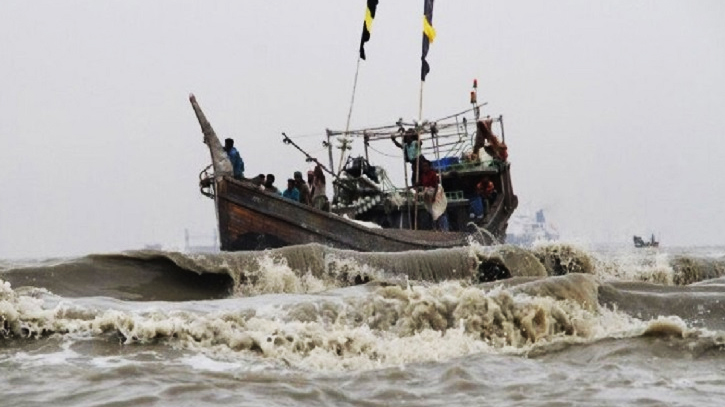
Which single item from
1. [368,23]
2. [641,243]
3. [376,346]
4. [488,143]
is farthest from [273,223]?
[641,243]

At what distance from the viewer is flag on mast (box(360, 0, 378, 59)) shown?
2139 centimetres

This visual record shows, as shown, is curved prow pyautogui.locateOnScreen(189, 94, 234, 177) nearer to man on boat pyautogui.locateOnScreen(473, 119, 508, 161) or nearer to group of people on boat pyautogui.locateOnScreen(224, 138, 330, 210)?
group of people on boat pyautogui.locateOnScreen(224, 138, 330, 210)

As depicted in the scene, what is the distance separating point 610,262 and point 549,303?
766 cm

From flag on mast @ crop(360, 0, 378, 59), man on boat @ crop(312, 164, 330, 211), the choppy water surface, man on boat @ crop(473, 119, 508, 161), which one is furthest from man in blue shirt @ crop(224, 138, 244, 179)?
the choppy water surface

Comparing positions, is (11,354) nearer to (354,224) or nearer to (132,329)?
(132,329)

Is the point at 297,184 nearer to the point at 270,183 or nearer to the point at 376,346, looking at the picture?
the point at 270,183

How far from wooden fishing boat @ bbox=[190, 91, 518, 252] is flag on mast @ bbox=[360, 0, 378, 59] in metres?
2.01

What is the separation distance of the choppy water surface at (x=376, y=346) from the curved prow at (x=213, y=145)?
282 inches

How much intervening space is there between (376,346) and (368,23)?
15.1m

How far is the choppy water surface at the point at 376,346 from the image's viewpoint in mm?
5805

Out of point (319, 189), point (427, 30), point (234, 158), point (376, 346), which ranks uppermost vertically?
point (427, 30)

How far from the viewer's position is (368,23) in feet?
70.9

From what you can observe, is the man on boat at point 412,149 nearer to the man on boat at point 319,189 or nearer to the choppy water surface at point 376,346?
the man on boat at point 319,189

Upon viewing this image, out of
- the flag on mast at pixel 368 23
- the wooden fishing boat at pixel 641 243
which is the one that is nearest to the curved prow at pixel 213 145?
the flag on mast at pixel 368 23
